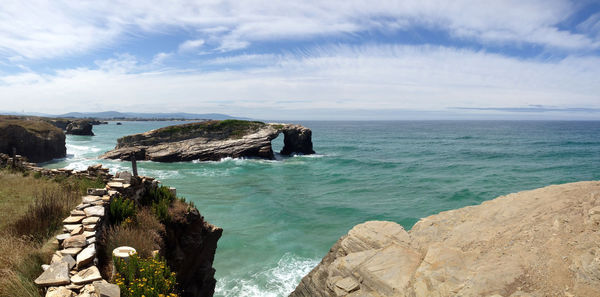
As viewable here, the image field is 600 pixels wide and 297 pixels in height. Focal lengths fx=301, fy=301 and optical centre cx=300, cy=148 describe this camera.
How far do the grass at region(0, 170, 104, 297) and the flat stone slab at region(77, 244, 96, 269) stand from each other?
0.64 meters

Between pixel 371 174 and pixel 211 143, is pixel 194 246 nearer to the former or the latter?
pixel 371 174

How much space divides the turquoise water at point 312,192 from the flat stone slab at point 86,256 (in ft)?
26.0

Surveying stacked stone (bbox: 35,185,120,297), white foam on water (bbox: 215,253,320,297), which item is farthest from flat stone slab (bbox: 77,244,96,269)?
white foam on water (bbox: 215,253,320,297)

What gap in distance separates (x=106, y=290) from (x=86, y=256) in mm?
1476

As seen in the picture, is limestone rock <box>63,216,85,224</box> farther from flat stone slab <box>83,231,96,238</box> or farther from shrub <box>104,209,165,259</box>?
flat stone slab <box>83,231,96,238</box>

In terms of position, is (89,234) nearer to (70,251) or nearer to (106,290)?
(70,251)

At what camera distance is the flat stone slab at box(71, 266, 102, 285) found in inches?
201

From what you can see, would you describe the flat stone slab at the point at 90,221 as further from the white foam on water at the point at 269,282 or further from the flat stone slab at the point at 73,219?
the white foam on water at the point at 269,282

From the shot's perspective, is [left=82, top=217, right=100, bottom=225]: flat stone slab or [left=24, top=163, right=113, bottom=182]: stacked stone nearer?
[left=82, top=217, right=100, bottom=225]: flat stone slab

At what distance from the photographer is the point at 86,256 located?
5793 mm

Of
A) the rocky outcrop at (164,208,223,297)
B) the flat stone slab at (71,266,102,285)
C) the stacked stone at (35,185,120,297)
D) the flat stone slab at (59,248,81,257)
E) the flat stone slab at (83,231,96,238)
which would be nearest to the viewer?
the stacked stone at (35,185,120,297)

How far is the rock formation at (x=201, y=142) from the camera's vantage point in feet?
157

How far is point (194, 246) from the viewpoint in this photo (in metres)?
10.9

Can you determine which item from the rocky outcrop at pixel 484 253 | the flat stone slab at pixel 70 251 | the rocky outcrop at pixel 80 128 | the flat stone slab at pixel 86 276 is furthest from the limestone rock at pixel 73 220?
the rocky outcrop at pixel 80 128
